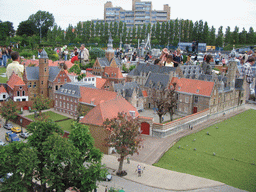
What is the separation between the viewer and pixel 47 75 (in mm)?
70875

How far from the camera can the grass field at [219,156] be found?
38469 millimetres

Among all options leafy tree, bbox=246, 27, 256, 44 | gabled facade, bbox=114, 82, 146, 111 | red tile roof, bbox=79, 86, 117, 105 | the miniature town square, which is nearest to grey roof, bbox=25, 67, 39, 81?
A: the miniature town square

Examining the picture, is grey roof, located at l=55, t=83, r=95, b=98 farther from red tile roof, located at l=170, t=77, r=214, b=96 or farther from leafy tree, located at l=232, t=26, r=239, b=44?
leafy tree, located at l=232, t=26, r=239, b=44

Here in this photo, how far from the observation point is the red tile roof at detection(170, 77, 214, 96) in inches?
2657

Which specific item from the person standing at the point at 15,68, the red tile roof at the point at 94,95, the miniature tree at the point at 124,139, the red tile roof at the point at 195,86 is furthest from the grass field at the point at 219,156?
the person standing at the point at 15,68

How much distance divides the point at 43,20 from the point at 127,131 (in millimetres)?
176985

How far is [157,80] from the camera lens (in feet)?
250

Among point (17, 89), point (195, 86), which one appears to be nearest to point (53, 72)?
point (17, 89)

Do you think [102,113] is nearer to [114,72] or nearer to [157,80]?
[157,80]

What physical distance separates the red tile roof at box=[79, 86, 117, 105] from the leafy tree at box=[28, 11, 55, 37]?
141 metres

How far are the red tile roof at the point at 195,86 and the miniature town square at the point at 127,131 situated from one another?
25 centimetres

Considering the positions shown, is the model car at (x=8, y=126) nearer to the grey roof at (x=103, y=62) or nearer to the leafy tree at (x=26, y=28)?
the grey roof at (x=103, y=62)

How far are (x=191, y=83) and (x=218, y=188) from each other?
39389 mm

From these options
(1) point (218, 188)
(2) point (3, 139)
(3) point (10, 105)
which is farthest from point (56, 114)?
(1) point (218, 188)
